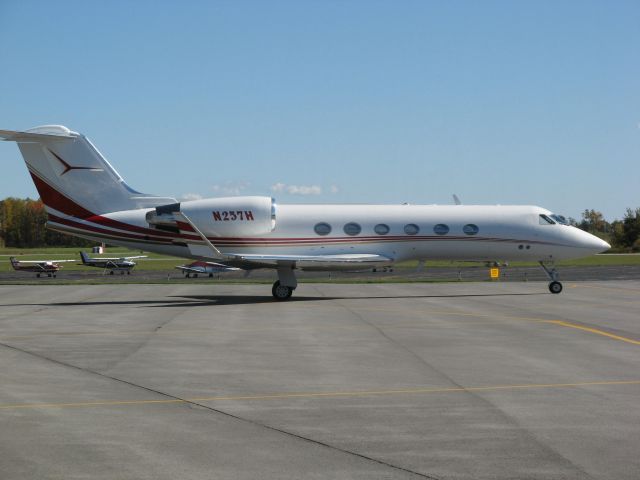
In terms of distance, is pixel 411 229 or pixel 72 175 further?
pixel 411 229

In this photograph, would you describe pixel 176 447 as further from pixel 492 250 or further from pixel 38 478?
pixel 492 250

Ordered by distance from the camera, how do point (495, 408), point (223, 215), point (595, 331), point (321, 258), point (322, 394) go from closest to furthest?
point (495, 408) < point (322, 394) < point (595, 331) < point (321, 258) < point (223, 215)

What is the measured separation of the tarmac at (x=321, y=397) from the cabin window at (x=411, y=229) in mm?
7581

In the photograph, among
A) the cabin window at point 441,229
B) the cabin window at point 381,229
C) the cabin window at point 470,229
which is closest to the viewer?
the cabin window at point 381,229

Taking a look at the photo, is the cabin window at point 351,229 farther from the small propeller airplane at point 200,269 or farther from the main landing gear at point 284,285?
the small propeller airplane at point 200,269

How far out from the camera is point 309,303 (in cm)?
2511

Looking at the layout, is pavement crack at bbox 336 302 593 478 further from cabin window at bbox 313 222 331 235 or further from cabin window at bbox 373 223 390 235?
cabin window at bbox 373 223 390 235

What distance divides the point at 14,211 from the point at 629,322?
163 m

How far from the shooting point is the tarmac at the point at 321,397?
6512 millimetres

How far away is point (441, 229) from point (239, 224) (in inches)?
293

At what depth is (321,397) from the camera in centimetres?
938

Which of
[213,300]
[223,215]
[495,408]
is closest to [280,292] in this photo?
[213,300]

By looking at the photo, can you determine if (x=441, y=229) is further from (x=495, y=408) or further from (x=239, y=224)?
(x=495, y=408)

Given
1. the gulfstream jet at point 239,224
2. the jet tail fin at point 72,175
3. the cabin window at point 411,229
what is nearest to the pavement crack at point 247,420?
the gulfstream jet at point 239,224
